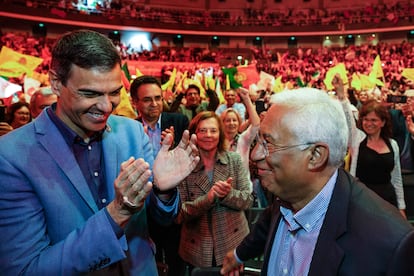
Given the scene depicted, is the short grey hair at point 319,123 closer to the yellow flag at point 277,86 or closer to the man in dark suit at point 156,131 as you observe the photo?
the man in dark suit at point 156,131

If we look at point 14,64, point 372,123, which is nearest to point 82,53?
point 372,123

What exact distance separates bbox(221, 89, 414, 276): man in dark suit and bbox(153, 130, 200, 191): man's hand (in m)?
0.31

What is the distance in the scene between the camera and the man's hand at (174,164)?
165 centimetres

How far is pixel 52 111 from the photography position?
1574mm

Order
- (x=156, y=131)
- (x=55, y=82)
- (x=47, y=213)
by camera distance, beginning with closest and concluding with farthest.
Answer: (x=47, y=213), (x=55, y=82), (x=156, y=131)

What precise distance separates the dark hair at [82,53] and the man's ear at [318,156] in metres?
0.87

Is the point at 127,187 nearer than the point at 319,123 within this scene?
Yes

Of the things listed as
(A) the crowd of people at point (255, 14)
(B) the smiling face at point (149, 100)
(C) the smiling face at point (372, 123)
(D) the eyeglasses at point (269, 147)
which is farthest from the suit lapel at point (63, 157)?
(A) the crowd of people at point (255, 14)

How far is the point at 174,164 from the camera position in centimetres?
168

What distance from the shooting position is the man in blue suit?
1.33m

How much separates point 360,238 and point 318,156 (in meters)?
0.35

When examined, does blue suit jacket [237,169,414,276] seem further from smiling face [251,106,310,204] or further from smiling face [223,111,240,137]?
smiling face [223,111,240,137]

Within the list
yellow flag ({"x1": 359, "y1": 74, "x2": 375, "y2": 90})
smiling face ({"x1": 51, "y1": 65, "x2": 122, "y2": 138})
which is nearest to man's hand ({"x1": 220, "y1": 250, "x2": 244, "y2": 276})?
smiling face ({"x1": 51, "y1": 65, "x2": 122, "y2": 138})

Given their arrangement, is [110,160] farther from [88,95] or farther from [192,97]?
[192,97]
